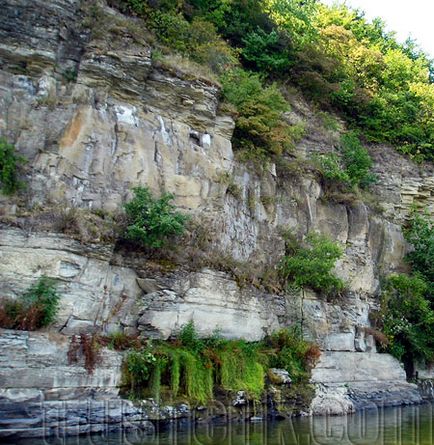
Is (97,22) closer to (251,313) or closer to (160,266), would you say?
(160,266)

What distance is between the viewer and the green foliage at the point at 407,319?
2428 cm

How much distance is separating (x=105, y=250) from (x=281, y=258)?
7894mm

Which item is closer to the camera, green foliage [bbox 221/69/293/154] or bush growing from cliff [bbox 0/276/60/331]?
bush growing from cliff [bbox 0/276/60/331]

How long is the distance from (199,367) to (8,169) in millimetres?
7418

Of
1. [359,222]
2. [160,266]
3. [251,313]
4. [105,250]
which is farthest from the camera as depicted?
[359,222]

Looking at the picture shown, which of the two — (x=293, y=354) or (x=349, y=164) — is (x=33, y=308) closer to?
(x=293, y=354)

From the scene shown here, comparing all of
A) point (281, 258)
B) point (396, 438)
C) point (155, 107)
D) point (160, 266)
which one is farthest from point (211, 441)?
point (155, 107)

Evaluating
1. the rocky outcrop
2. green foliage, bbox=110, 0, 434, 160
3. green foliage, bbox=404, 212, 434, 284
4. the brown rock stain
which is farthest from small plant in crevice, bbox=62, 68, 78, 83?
green foliage, bbox=404, 212, 434, 284

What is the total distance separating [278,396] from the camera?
687 inches

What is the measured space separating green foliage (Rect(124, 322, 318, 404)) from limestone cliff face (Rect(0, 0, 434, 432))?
0.51 meters

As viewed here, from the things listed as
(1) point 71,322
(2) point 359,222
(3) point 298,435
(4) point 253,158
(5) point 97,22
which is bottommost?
(3) point 298,435

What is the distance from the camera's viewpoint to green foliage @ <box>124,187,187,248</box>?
1630cm

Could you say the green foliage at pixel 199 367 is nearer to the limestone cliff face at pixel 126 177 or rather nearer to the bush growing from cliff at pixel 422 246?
the limestone cliff face at pixel 126 177

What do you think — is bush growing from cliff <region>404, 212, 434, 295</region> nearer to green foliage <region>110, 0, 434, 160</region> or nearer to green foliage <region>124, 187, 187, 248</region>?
green foliage <region>110, 0, 434, 160</region>
